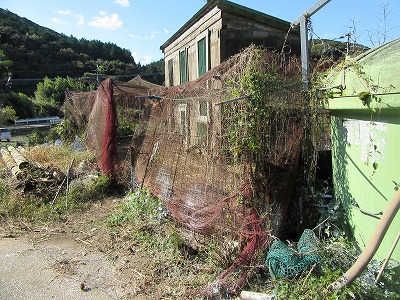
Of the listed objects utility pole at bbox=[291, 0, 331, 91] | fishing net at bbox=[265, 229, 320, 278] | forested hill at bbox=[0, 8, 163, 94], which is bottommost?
fishing net at bbox=[265, 229, 320, 278]

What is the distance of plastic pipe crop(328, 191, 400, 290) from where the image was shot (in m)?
2.74

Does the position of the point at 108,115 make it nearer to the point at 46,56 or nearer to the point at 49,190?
the point at 49,190

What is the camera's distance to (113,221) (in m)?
6.07

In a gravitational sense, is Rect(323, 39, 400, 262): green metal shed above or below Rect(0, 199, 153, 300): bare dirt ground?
above

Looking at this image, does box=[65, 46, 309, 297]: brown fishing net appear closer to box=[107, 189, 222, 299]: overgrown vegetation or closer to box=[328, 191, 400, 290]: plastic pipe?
box=[107, 189, 222, 299]: overgrown vegetation

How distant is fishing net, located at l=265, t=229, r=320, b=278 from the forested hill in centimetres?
5126

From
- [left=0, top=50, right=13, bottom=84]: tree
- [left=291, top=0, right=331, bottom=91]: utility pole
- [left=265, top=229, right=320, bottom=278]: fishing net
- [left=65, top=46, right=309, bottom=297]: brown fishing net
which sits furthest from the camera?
[left=0, top=50, right=13, bottom=84]: tree

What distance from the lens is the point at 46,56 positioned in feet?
196

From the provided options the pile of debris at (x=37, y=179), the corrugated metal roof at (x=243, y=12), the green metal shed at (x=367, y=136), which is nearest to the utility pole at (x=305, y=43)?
the green metal shed at (x=367, y=136)

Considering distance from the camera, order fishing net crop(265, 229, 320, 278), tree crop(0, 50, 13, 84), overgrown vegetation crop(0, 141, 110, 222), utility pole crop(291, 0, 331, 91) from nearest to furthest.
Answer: fishing net crop(265, 229, 320, 278), utility pole crop(291, 0, 331, 91), overgrown vegetation crop(0, 141, 110, 222), tree crop(0, 50, 13, 84)

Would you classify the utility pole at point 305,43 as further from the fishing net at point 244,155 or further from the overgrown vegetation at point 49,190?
the overgrown vegetation at point 49,190

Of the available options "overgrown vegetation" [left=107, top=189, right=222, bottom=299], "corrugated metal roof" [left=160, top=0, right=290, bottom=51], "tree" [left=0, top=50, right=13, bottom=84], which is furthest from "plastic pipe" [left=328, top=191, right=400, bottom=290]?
"tree" [left=0, top=50, right=13, bottom=84]

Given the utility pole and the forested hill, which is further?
the forested hill

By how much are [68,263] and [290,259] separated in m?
3.13
